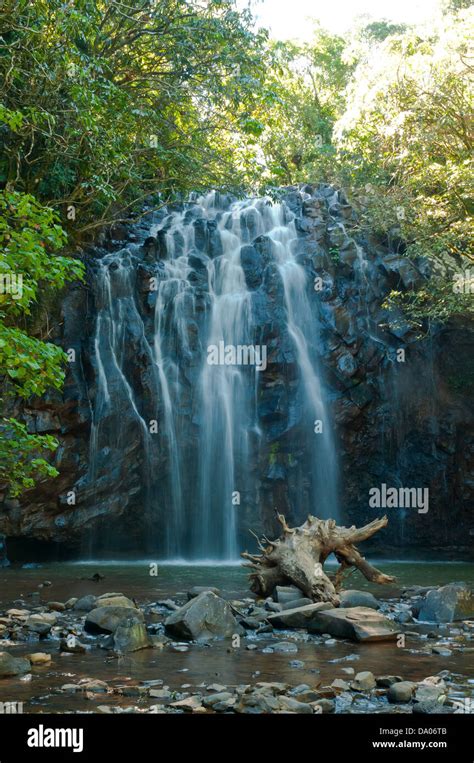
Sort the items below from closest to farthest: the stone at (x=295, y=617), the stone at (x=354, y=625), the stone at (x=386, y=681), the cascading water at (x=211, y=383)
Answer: the stone at (x=386, y=681), the stone at (x=354, y=625), the stone at (x=295, y=617), the cascading water at (x=211, y=383)

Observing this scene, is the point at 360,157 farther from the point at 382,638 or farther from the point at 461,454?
the point at 382,638

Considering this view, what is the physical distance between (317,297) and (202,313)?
11.5 ft

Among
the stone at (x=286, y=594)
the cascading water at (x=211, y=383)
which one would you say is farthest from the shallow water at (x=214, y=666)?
the cascading water at (x=211, y=383)

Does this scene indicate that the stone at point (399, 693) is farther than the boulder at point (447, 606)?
No

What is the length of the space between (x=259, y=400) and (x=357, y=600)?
11.0 m

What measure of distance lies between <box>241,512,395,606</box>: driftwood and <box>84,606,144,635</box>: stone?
2566mm

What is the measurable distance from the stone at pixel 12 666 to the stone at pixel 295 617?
3.16 m

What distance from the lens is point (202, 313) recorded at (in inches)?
820

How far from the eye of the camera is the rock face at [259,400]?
1889cm

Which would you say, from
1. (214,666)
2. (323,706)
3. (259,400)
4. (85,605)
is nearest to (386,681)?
(323,706)

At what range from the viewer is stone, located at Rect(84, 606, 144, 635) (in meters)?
8.18

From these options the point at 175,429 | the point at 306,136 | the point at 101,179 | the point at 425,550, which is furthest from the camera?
the point at 306,136

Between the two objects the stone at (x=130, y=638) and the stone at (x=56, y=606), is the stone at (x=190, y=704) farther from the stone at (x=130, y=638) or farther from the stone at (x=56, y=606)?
the stone at (x=56, y=606)

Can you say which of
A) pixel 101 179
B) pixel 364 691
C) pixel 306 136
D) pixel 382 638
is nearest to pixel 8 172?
pixel 101 179
